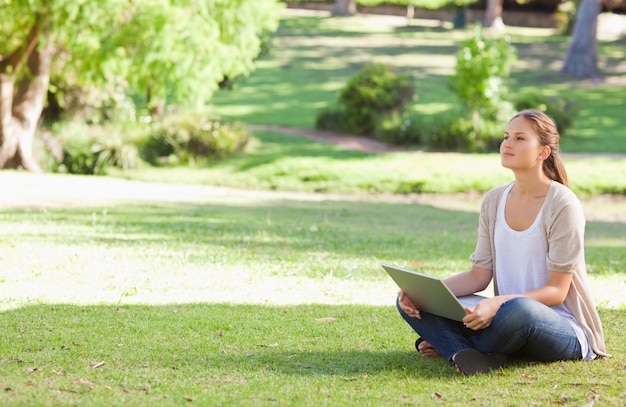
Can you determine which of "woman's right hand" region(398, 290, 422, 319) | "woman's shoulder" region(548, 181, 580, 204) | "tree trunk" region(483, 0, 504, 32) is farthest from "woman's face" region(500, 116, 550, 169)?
"tree trunk" region(483, 0, 504, 32)

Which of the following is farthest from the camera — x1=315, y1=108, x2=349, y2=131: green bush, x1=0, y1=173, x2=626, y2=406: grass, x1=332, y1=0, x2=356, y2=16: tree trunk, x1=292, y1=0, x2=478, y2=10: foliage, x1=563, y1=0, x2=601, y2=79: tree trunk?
x1=332, y1=0, x2=356, y2=16: tree trunk

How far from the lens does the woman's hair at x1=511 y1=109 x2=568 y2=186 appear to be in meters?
5.01

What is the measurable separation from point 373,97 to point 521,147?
2059 cm

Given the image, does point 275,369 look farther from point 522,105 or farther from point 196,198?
point 522,105

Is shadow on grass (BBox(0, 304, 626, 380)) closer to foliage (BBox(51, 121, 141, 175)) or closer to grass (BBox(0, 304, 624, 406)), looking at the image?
grass (BBox(0, 304, 624, 406))

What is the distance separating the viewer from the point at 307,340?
5789mm

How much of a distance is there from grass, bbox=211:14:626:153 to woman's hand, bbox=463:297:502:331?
1978 centimetres

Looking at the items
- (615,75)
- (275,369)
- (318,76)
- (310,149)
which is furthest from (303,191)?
Answer: (615,75)

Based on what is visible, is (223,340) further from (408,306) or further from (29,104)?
(29,104)

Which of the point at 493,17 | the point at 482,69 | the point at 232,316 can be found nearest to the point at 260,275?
the point at 232,316

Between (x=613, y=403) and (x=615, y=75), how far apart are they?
3491cm

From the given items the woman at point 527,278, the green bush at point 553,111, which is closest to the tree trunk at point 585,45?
the green bush at point 553,111

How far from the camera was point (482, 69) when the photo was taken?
22.0 m

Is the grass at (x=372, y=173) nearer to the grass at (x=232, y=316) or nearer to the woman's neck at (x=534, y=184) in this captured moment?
the grass at (x=232, y=316)
